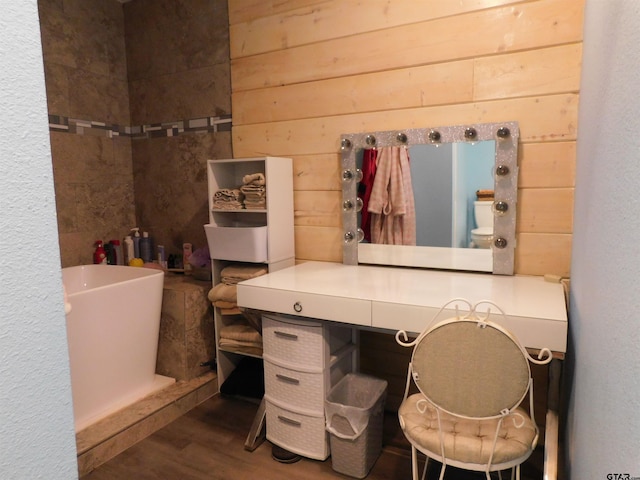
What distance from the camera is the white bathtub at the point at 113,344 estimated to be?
214cm

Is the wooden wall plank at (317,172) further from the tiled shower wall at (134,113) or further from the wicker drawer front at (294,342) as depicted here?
the wicker drawer front at (294,342)

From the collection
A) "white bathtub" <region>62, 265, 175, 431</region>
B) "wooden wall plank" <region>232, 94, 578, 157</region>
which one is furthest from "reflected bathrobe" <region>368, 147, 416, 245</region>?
"white bathtub" <region>62, 265, 175, 431</region>

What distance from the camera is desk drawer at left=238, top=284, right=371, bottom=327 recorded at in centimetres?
173

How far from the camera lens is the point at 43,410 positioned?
0.60m

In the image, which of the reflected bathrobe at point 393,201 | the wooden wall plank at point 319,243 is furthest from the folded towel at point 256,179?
the reflected bathrobe at point 393,201

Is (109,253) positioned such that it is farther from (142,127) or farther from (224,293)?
(224,293)

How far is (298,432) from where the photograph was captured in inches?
79.1

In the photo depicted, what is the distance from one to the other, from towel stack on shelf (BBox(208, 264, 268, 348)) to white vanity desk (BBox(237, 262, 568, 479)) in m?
0.28

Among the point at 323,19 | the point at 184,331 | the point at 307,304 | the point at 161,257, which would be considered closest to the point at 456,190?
the point at 307,304

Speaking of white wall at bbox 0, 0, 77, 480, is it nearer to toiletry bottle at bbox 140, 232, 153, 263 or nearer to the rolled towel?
the rolled towel

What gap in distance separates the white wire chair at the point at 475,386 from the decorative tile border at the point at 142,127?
2.02m

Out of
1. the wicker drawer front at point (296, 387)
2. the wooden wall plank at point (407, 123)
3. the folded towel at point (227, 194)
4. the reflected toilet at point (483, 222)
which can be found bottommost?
the wicker drawer front at point (296, 387)

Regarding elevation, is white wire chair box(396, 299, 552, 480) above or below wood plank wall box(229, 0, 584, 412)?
below

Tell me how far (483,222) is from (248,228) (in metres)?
1.17
